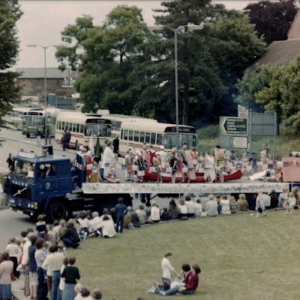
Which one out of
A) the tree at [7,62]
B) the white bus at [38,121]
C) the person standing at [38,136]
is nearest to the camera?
the tree at [7,62]

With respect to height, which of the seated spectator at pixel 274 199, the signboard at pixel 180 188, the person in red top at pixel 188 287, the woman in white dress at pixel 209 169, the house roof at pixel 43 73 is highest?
the house roof at pixel 43 73

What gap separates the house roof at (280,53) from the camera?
3241 inches

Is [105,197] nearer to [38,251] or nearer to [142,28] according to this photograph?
[38,251]

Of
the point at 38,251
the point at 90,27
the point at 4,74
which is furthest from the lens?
the point at 90,27

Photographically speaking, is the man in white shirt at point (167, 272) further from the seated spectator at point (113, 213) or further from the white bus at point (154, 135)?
the white bus at point (154, 135)

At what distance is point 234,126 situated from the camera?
54.1m

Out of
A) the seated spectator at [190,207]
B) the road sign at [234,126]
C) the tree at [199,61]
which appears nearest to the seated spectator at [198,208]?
the seated spectator at [190,207]

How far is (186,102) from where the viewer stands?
3164 inches

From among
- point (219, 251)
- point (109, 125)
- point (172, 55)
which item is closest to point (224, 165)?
point (219, 251)

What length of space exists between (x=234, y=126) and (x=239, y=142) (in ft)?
3.47

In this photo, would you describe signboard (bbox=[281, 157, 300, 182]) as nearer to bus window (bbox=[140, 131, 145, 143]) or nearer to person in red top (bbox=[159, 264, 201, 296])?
person in red top (bbox=[159, 264, 201, 296])

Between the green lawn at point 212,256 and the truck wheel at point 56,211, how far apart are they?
10.8ft

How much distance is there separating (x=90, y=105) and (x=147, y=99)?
15.1 meters

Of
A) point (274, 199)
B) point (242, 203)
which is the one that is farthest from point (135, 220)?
point (274, 199)
